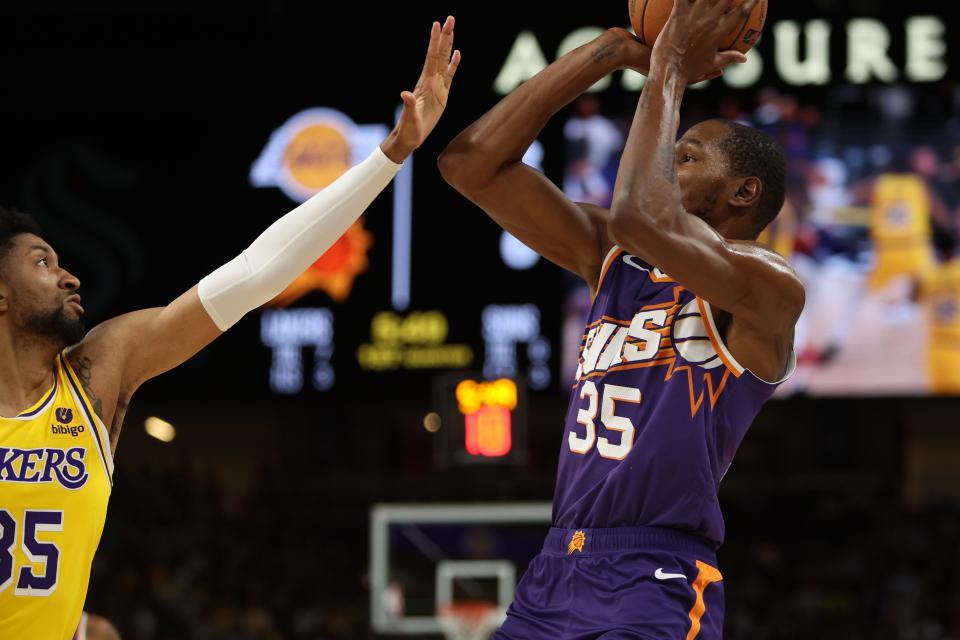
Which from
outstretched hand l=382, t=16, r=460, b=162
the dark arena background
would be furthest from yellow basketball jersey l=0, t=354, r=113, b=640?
the dark arena background

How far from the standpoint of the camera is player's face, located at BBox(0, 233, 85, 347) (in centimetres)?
346

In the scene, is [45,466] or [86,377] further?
[86,377]

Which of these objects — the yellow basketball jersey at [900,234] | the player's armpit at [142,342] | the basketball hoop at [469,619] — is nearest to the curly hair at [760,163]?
the player's armpit at [142,342]

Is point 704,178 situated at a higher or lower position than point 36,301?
higher

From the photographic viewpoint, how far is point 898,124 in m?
9.45

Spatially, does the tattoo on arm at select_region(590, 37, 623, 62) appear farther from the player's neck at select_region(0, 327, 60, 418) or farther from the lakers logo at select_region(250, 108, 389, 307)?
the lakers logo at select_region(250, 108, 389, 307)

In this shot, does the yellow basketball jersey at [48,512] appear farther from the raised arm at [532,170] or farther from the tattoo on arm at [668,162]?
the tattoo on arm at [668,162]

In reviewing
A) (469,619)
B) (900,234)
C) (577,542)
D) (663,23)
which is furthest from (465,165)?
(469,619)

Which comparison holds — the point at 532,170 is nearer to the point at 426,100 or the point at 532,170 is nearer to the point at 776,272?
the point at 426,100

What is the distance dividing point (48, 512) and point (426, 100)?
4.89ft

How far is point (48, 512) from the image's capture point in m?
3.32

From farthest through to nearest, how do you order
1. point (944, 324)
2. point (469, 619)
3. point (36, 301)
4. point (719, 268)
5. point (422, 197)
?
point (469, 619) → point (422, 197) → point (944, 324) → point (36, 301) → point (719, 268)

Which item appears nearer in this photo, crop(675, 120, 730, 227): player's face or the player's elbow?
crop(675, 120, 730, 227): player's face

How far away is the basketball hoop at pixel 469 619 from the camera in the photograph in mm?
10867
